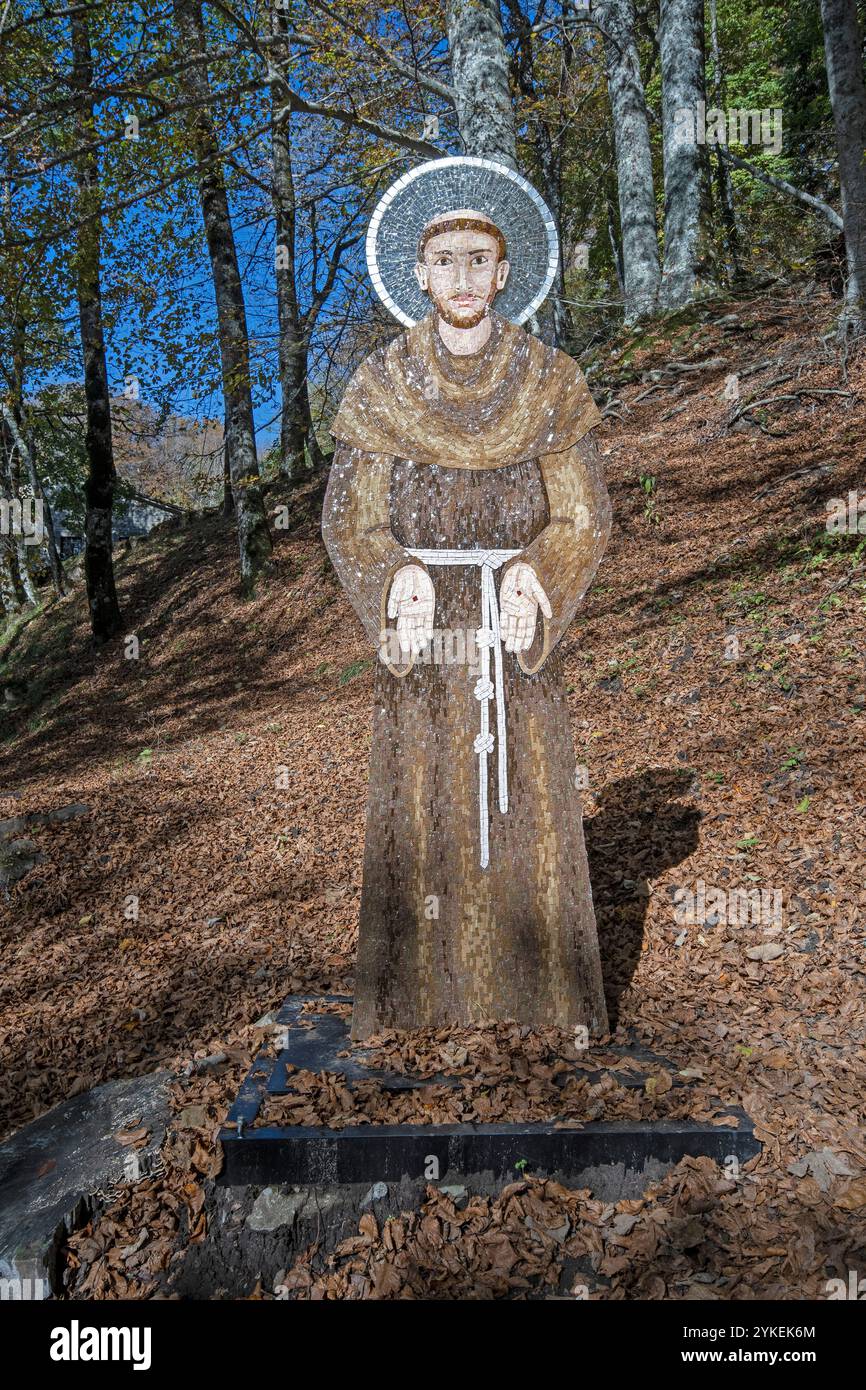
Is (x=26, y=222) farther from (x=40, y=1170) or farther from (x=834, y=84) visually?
(x=40, y=1170)

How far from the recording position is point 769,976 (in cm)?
384

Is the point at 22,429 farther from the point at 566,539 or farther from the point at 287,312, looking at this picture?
the point at 566,539

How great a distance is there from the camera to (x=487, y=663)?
3307mm

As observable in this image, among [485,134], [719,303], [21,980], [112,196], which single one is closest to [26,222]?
[112,196]

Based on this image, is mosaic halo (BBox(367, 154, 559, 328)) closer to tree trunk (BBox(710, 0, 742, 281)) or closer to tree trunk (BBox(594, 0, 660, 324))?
tree trunk (BBox(594, 0, 660, 324))

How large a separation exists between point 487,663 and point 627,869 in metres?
2.17

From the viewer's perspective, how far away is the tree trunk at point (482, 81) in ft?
24.5

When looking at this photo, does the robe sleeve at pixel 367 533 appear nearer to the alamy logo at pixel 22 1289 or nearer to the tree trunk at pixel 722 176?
the alamy logo at pixel 22 1289

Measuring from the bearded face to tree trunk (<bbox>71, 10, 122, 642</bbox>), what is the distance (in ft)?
32.9

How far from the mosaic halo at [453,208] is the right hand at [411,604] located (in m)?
0.97

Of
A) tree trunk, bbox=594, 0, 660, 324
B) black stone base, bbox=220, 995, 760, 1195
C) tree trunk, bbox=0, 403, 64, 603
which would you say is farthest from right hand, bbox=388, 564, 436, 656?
tree trunk, bbox=0, 403, 64, 603
